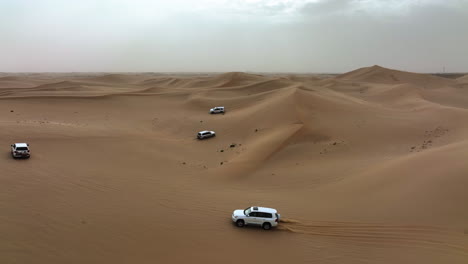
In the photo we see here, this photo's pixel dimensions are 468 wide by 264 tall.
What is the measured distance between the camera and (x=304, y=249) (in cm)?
1050

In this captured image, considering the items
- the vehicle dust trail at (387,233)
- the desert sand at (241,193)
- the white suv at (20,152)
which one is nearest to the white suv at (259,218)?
the desert sand at (241,193)

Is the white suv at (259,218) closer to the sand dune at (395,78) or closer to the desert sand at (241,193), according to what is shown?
the desert sand at (241,193)

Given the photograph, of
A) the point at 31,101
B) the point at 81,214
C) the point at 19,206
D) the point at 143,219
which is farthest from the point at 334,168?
the point at 31,101

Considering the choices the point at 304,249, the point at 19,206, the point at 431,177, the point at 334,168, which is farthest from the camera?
the point at 334,168

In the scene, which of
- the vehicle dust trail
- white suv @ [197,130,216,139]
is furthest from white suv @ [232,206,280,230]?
white suv @ [197,130,216,139]

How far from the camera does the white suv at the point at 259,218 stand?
11.6m

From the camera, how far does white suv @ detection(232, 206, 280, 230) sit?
11648 mm

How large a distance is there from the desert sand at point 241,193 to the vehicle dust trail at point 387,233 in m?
0.04

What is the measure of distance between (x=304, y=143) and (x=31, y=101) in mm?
33102

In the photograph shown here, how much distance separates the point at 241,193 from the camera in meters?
15.1

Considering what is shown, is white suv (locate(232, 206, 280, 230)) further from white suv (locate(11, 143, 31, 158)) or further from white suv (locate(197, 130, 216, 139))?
white suv (locate(197, 130, 216, 139))

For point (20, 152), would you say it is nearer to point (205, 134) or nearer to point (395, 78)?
point (205, 134)

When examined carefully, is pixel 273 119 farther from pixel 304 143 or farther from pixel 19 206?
pixel 19 206

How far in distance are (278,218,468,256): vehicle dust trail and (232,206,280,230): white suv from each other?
0.43 m
